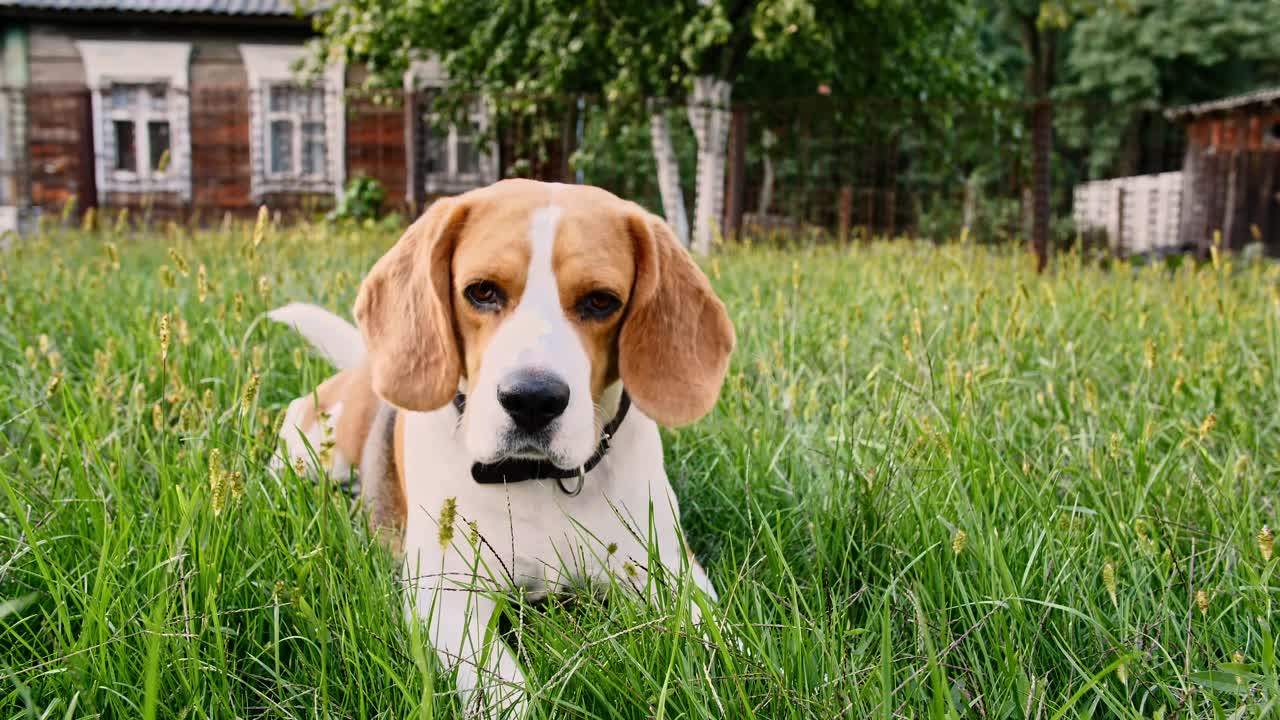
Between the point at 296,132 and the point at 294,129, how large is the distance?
0.06 m

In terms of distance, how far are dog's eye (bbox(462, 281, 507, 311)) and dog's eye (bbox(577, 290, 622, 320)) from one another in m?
0.16

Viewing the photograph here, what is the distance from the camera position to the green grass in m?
1.62

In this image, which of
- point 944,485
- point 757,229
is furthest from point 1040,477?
point 757,229

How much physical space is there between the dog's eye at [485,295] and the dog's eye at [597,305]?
16cm

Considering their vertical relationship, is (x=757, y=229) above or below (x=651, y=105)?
below

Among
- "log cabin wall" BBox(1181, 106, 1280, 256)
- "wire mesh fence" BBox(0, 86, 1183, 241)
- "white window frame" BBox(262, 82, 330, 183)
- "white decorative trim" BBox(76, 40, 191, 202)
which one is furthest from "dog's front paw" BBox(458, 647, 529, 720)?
"white decorative trim" BBox(76, 40, 191, 202)

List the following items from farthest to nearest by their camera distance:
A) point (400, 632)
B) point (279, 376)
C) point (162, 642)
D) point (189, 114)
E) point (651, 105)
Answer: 1. point (189, 114)
2. point (651, 105)
3. point (279, 376)
4. point (400, 632)
5. point (162, 642)

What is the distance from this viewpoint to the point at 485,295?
2.11m

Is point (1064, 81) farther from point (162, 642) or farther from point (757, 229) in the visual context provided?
point (162, 642)

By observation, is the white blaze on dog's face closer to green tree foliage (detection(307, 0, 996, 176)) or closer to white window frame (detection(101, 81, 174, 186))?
green tree foliage (detection(307, 0, 996, 176))

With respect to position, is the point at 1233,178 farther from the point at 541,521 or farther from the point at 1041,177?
the point at 541,521

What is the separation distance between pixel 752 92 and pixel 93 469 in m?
13.6

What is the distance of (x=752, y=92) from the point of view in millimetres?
14906

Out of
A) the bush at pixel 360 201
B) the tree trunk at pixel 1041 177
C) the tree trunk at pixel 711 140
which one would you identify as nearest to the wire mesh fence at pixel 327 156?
the bush at pixel 360 201
